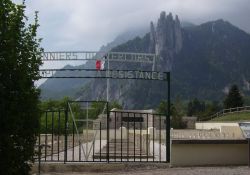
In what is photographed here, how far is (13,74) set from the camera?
6344 mm

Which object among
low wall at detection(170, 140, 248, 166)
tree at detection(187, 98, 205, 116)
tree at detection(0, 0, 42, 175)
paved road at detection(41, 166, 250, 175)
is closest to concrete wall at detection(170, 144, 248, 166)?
low wall at detection(170, 140, 248, 166)

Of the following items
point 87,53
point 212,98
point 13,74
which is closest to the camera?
point 13,74

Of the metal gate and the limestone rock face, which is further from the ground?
the limestone rock face

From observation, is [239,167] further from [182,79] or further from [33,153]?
[182,79]

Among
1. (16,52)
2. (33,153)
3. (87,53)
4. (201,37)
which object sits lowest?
(33,153)

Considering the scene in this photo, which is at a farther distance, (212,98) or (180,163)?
(212,98)

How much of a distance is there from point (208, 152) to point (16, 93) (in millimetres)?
8972

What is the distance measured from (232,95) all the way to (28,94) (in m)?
69.5

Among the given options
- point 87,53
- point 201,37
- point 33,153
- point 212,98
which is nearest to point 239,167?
point 33,153

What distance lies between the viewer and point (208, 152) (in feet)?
46.6

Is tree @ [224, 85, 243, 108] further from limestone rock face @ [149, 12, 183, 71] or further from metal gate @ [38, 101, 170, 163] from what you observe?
limestone rock face @ [149, 12, 183, 71]

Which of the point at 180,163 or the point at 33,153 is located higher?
the point at 33,153

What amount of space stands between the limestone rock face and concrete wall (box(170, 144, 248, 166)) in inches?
6092

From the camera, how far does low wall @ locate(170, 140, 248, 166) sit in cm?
1395
